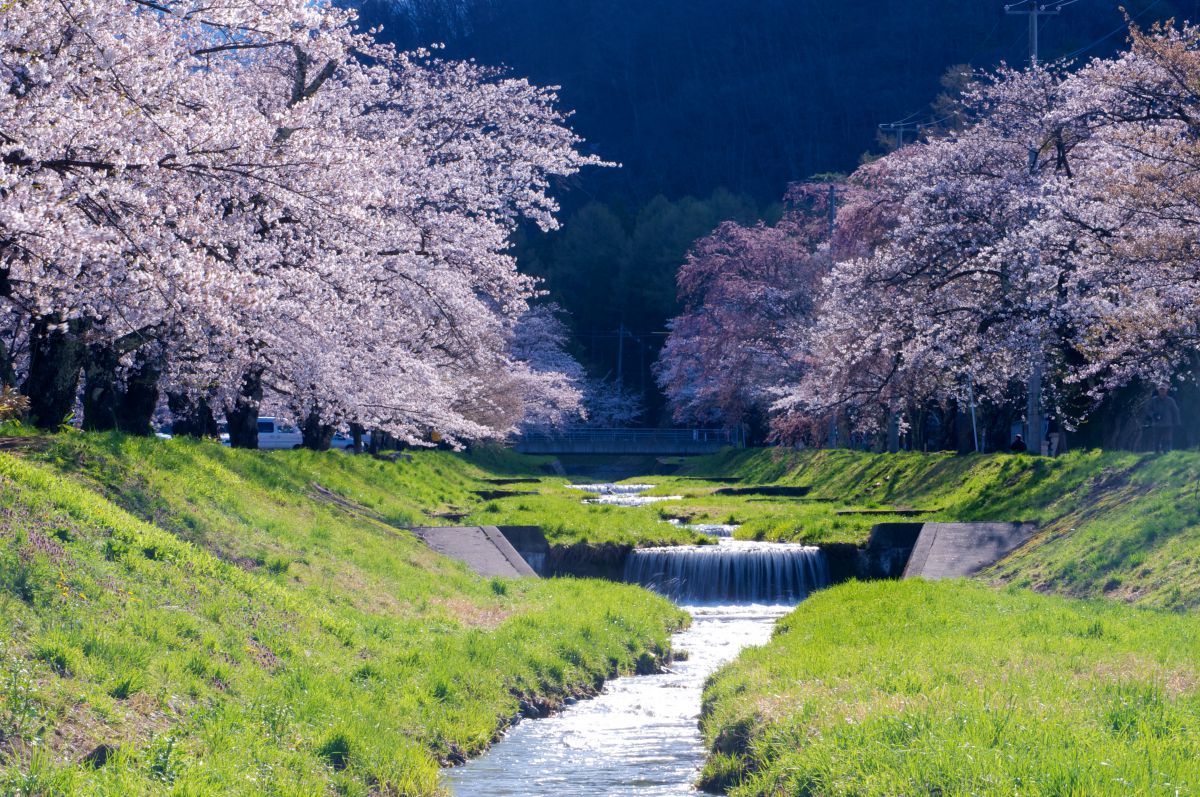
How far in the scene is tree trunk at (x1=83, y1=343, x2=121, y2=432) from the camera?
52.1ft

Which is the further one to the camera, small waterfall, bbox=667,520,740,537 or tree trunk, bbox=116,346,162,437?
small waterfall, bbox=667,520,740,537

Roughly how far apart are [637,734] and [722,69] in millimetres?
112795

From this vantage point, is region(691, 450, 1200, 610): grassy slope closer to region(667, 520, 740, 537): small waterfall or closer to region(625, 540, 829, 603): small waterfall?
region(667, 520, 740, 537): small waterfall

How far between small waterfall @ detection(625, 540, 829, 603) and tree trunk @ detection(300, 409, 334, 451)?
9.34 m

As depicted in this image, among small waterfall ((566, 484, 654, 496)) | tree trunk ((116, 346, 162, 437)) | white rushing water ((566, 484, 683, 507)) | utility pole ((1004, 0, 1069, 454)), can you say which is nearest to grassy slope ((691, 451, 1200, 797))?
utility pole ((1004, 0, 1069, 454))

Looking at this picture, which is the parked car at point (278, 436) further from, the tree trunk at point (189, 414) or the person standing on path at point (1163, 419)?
the person standing on path at point (1163, 419)

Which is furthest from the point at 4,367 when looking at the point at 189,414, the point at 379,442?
the point at 379,442

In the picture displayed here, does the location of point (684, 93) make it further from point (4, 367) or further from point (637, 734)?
point (637, 734)

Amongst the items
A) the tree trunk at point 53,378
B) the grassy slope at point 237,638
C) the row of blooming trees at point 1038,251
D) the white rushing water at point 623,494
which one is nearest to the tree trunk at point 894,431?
the row of blooming trees at point 1038,251

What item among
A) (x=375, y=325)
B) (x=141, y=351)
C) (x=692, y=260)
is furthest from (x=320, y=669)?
(x=692, y=260)

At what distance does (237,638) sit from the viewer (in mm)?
9719

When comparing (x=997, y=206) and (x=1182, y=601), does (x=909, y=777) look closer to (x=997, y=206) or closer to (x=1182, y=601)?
(x=1182, y=601)

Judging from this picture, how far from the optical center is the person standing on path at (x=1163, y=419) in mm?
22188

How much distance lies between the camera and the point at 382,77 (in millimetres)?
21562
